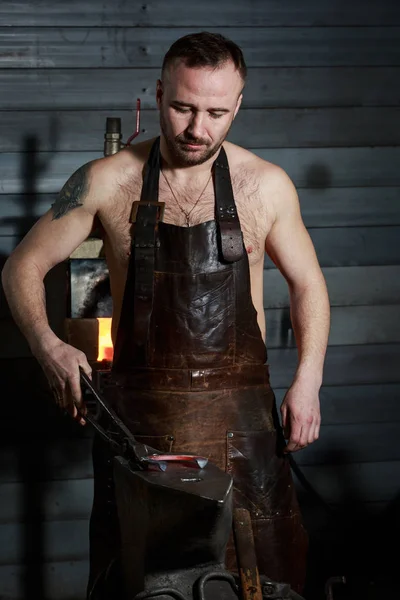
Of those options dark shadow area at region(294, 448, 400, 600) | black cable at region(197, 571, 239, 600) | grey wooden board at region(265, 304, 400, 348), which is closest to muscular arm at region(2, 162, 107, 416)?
black cable at region(197, 571, 239, 600)

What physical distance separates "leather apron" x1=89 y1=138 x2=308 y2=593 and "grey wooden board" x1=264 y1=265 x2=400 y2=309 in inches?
42.0

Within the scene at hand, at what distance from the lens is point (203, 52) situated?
108 inches

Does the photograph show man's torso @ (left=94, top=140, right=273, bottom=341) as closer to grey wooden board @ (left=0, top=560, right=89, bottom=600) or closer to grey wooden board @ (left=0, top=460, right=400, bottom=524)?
grey wooden board @ (left=0, top=460, right=400, bottom=524)

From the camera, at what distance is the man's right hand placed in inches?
100

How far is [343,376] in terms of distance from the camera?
3.99m

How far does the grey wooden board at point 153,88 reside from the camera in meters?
3.71

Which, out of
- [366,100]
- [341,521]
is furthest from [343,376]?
[366,100]

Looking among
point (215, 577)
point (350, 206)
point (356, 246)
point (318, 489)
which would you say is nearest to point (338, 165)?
point (350, 206)

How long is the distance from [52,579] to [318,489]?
1185mm

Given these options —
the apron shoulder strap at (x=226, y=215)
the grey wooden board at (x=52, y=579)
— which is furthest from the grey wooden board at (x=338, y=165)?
the grey wooden board at (x=52, y=579)

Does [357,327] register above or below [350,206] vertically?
below

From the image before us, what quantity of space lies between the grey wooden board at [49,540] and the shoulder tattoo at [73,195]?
157 cm

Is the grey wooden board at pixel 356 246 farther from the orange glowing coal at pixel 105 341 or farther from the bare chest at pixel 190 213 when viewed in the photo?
the bare chest at pixel 190 213

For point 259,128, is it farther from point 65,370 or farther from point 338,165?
point 65,370
